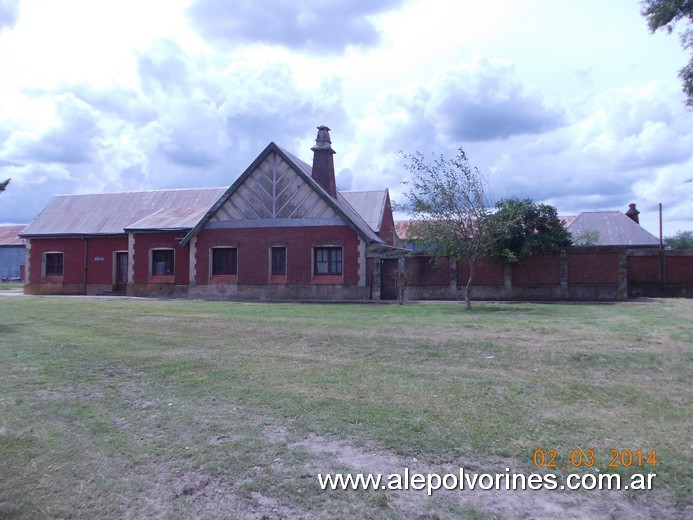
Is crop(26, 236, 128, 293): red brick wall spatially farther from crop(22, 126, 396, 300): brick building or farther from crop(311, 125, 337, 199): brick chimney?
crop(311, 125, 337, 199): brick chimney

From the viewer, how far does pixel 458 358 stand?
29.3ft

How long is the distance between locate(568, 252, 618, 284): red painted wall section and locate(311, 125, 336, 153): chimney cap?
13163 millimetres

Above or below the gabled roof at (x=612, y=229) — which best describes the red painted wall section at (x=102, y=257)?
below

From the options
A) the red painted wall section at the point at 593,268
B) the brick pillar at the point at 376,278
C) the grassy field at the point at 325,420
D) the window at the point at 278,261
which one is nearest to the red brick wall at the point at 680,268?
the red painted wall section at the point at 593,268

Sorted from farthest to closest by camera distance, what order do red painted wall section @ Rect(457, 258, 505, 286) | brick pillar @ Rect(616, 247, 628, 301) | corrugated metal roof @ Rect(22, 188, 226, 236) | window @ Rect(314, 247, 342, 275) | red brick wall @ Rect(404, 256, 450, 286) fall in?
1. corrugated metal roof @ Rect(22, 188, 226, 236)
2. window @ Rect(314, 247, 342, 275)
3. red brick wall @ Rect(404, 256, 450, 286)
4. red painted wall section @ Rect(457, 258, 505, 286)
5. brick pillar @ Rect(616, 247, 628, 301)

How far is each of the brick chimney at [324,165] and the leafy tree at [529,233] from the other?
8988 mm

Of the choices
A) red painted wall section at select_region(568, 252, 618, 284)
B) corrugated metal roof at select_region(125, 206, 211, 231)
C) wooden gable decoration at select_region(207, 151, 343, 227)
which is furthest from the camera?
corrugated metal roof at select_region(125, 206, 211, 231)

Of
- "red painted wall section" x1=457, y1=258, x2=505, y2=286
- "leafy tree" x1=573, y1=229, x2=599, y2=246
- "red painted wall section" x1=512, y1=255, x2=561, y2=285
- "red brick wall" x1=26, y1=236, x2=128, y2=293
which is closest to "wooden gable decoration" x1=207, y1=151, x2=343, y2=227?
"red painted wall section" x1=457, y1=258, x2=505, y2=286

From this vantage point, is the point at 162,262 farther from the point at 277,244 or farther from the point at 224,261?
the point at 277,244

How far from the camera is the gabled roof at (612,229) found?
41.2 m

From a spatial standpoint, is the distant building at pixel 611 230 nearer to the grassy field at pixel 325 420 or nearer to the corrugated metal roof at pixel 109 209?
the corrugated metal roof at pixel 109 209

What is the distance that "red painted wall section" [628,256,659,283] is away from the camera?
87.2 feet

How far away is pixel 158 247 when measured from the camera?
29.1 meters
